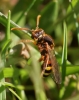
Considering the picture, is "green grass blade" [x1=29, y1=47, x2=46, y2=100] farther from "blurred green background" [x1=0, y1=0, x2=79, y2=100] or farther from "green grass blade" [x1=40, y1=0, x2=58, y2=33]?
"green grass blade" [x1=40, y1=0, x2=58, y2=33]

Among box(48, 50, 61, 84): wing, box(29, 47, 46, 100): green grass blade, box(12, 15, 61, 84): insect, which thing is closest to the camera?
box(29, 47, 46, 100): green grass blade

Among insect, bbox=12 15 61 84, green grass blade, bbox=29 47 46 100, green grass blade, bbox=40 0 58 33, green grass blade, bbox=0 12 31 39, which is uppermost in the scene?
green grass blade, bbox=40 0 58 33

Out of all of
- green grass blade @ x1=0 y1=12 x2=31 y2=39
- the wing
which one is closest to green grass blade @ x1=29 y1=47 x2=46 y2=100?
the wing

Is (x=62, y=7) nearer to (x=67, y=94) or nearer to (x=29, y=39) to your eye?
(x=29, y=39)

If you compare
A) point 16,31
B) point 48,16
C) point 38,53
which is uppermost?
point 48,16

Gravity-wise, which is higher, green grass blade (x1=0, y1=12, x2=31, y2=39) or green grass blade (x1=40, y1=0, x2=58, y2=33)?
green grass blade (x1=40, y1=0, x2=58, y2=33)

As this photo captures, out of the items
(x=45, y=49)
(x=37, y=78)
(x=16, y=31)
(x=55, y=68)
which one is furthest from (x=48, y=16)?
(x=37, y=78)

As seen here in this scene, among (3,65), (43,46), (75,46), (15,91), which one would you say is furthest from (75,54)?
(3,65)

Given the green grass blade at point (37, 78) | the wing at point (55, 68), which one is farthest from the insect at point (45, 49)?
the green grass blade at point (37, 78)

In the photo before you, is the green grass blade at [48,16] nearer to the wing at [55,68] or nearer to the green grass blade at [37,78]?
the wing at [55,68]

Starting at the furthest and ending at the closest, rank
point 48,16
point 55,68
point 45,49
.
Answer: point 48,16 → point 45,49 → point 55,68

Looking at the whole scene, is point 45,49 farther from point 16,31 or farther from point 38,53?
point 16,31
